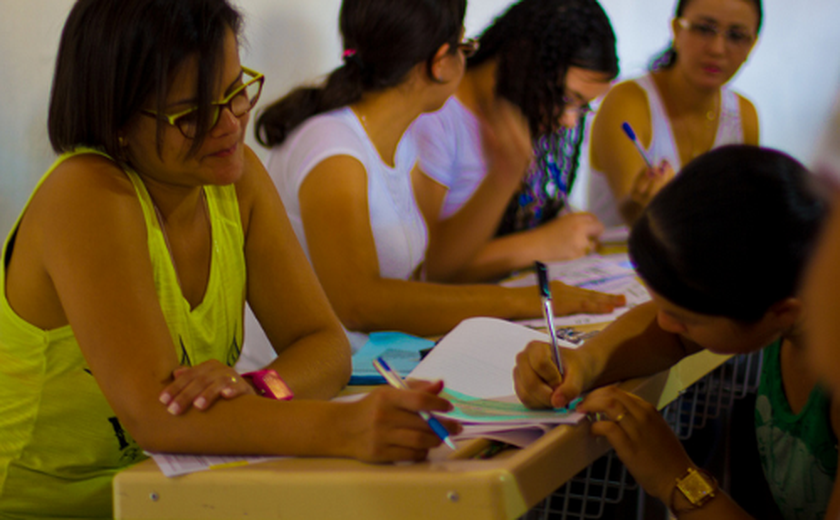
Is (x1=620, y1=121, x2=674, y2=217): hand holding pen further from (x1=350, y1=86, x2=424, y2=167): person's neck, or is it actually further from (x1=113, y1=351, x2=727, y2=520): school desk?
(x1=113, y1=351, x2=727, y2=520): school desk

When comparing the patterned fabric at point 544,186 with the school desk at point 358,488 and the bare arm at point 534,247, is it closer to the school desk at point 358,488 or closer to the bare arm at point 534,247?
the bare arm at point 534,247

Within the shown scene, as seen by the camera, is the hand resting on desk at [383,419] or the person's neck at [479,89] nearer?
the hand resting on desk at [383,419]

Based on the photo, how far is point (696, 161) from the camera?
0.93 metres

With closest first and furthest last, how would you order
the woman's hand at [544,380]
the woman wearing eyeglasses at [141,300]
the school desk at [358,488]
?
the school desk at [358,488], the woman wearing eyeglasses at [141,300], the woman's hand at [544,380]

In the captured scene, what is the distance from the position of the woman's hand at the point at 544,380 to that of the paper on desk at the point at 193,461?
328 millimetres

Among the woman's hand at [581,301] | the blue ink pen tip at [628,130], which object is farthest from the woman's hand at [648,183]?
the woman's hand at [581,301]

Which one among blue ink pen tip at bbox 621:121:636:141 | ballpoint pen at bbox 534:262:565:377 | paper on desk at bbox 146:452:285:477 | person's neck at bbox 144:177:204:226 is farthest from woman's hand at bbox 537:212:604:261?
paper on desk at bbox 146:452:285:477

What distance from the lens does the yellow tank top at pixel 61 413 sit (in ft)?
3.49

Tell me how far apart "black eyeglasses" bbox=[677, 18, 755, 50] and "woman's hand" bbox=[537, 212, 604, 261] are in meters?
0.84

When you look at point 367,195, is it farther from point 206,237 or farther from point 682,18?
point 682,18

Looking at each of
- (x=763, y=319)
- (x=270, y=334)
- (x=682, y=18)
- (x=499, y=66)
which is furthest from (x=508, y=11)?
(x=763, y=319)

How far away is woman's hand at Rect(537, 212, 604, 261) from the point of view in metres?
2.00

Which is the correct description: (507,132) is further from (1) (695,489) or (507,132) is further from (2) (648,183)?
(1) (695,489)

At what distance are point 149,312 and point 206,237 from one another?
0.83 ft
